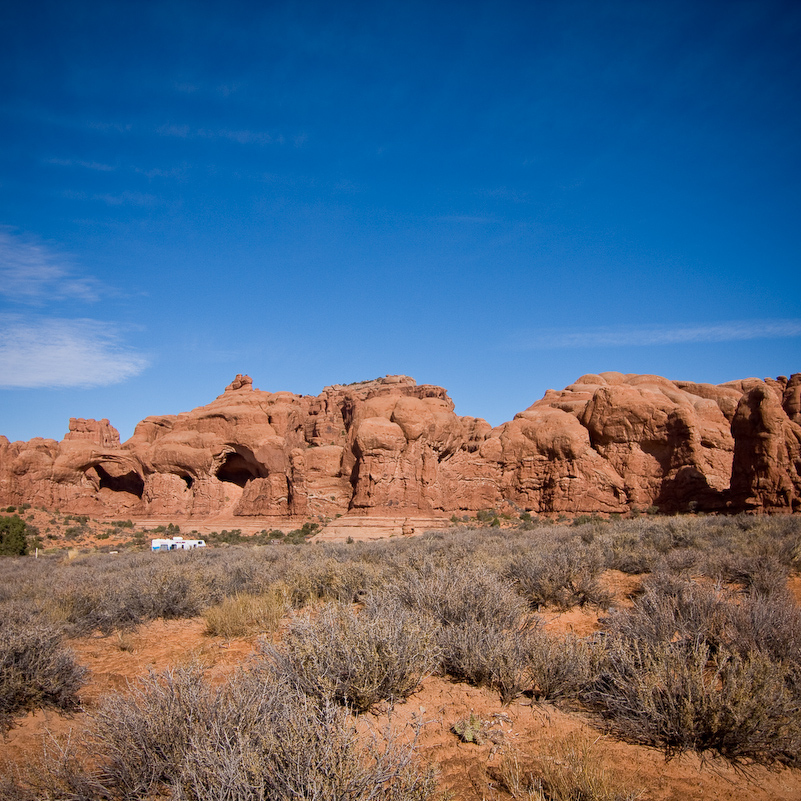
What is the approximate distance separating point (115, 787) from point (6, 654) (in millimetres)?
2437

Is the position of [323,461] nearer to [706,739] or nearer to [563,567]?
[563,567]

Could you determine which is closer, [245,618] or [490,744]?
[490,744]

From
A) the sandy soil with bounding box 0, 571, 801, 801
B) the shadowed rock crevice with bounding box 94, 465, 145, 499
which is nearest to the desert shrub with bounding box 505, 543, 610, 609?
the sandy soil with bounding box 0, 571, 801, 801

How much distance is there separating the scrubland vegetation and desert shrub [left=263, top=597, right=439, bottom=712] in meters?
0.02

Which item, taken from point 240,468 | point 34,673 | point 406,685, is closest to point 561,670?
point 406,685

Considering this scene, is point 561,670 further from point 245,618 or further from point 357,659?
point 245,618

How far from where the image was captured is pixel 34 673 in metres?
4.77

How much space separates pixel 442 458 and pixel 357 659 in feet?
113

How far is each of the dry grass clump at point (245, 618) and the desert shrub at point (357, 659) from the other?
8.32ft

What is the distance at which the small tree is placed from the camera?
22734 mm

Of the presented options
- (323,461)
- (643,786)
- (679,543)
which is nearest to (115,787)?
(643,786)

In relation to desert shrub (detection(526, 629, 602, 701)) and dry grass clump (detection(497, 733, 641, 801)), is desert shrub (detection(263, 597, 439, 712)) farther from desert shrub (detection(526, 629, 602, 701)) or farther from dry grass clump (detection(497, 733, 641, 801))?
dry grass clump (detection(497, 733, 641, 801))

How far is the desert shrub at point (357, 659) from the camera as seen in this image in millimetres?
4039

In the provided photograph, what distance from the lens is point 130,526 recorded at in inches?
1553
